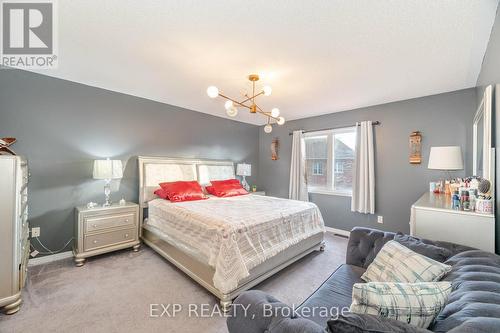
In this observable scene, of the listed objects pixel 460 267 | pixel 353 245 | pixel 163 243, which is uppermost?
pixel 460 267

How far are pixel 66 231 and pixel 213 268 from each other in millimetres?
2368

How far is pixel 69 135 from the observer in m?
2.89

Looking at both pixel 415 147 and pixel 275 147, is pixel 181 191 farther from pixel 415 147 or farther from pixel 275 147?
pixel 415 147

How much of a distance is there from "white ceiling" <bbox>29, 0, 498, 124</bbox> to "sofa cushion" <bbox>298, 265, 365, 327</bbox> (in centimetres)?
202

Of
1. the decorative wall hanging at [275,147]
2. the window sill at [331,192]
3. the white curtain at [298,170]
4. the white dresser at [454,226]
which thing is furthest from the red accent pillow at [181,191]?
the white dresser at [454,226]

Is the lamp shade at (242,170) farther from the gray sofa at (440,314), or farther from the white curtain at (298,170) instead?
the gray sofa at (440,314)

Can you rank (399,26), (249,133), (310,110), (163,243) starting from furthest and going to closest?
Answer: (249,133), (310,110), (163,243), (399,26)

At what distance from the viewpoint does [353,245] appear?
185 cm

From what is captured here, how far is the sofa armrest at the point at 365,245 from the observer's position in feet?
5.62

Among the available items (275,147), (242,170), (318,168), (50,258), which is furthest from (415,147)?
(50,258)

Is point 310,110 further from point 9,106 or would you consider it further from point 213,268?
point 9,106

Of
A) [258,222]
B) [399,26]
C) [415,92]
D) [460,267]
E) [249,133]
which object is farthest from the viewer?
[249,133]

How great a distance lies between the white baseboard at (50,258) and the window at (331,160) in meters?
4.33

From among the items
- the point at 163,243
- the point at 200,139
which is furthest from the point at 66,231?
the point at 200,139
